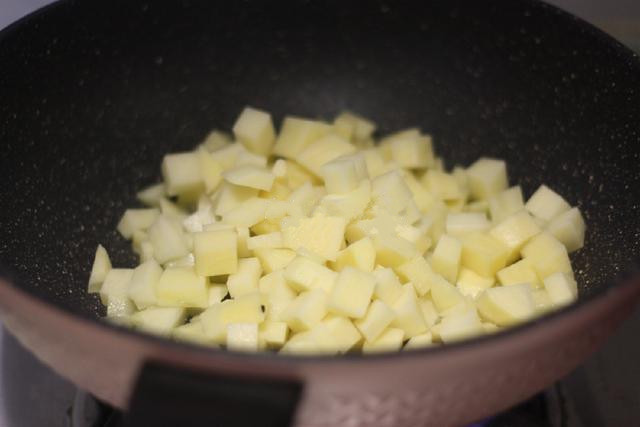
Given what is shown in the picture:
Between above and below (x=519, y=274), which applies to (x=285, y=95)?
above

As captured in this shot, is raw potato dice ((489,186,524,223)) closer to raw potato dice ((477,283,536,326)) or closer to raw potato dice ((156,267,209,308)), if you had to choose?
raw potato dice ((477,283,536,326))

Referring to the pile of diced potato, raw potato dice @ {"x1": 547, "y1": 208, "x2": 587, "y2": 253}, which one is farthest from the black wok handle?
raw potato dice @ {"x1": 547, "y1": 208, "x2": 587, "y2": 253}

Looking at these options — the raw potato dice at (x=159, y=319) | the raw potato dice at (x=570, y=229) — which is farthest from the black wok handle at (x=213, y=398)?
the raw potato dice at (x=570, y=229)

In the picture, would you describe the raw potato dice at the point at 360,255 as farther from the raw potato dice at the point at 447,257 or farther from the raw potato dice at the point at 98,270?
the raw potato dice at the point at 98,270

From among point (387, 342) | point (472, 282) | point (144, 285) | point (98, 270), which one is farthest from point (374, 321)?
point (98, 270)


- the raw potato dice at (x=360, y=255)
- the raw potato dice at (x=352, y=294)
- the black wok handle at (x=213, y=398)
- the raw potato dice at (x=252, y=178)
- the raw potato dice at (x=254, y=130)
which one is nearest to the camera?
the black wok handle at (x=213, y=398)

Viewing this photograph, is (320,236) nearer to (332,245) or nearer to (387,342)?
(332,245)

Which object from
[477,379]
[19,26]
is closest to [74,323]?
[477,379]
